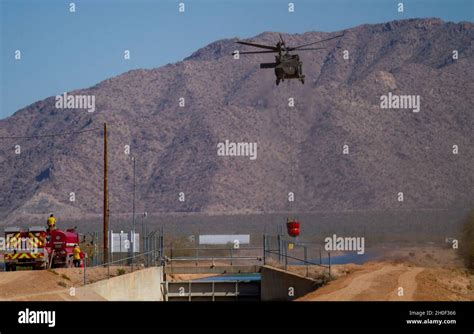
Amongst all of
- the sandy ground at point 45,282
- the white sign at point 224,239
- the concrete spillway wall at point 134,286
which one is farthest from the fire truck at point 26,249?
the white sign at point 224,239

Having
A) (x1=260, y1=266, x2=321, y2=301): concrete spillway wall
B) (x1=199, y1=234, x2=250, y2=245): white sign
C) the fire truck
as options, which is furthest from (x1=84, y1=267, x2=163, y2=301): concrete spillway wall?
(x1=199, y1=234, x2=250, y2=245): white sign

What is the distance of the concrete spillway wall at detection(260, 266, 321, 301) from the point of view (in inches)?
1594

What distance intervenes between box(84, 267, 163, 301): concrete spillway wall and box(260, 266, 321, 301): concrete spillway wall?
4751 millimetres

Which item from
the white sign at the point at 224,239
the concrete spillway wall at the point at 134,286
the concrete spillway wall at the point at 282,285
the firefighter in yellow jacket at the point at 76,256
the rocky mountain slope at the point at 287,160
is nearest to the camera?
the concrete spillway wall at the point at 134,286

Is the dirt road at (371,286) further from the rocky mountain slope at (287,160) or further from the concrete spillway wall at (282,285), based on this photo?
the rocky mountain slope at (287,160)

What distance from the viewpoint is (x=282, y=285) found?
146 feet

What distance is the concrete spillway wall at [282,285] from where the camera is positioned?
40497mm

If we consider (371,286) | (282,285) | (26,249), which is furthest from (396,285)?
(26,249)

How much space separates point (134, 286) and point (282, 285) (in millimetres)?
6061

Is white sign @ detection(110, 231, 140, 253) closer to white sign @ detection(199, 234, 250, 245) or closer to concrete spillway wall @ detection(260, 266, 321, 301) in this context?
concrete spillway wall @ detection(260, 266, 321, 301)

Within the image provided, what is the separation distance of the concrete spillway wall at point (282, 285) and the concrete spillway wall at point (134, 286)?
475cm

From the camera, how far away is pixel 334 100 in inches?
7313
